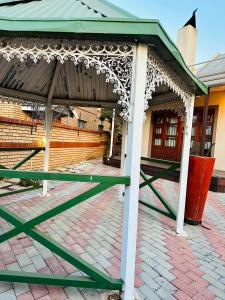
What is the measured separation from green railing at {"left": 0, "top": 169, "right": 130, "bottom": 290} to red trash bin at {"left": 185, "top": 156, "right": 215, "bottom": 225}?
237 centimetres

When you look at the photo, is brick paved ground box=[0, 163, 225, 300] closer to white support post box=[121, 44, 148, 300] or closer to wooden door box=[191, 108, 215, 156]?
white support post box=[121, 44, 148, 300]

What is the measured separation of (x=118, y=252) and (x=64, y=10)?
10.1 feet

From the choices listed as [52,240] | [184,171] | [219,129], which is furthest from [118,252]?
[219,129]

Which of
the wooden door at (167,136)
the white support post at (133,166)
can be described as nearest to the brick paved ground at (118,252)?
the white support post at (133,166)

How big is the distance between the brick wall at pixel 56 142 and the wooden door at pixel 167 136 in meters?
3.72

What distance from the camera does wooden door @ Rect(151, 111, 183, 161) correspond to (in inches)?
407

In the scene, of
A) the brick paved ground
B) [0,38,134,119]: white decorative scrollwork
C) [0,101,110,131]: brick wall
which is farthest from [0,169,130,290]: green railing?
[0,101,110,131]: brick wall

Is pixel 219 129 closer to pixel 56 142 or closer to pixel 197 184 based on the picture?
pixel 197 184

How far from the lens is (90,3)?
10.3ft

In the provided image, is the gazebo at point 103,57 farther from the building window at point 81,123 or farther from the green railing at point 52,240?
the building window at point 81,123

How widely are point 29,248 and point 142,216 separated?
7.75 ft

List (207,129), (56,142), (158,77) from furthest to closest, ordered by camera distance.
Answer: (56,142), (207,129), (158,77)

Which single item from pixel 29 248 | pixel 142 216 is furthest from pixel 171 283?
pixel 142 216

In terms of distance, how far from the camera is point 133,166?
247cm
